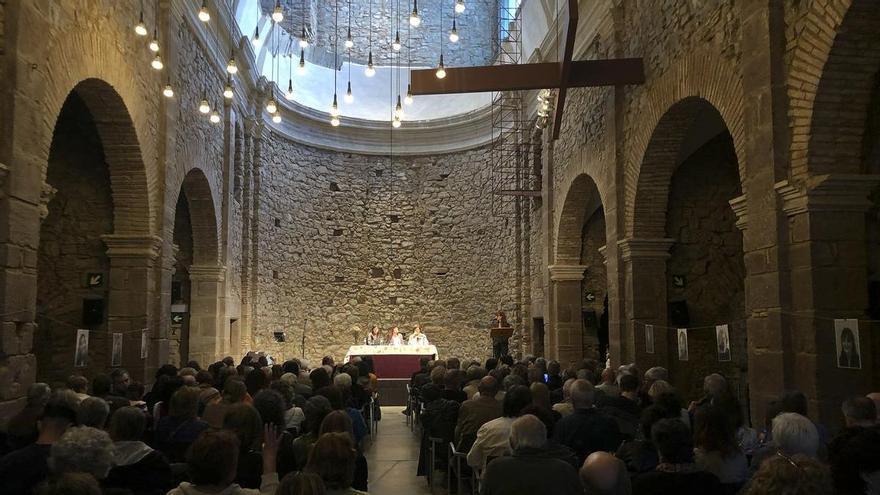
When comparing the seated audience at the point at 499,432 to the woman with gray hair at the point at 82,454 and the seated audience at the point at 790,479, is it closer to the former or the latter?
the woman with gray hair at the point at 82,454

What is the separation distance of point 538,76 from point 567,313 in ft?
18.8

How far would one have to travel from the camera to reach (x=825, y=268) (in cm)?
676

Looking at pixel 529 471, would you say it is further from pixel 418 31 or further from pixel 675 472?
pixel 418 31

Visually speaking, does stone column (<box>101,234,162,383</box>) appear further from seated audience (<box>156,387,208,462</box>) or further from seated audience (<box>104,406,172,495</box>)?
seated audience (<box>104,406,172,495</box>)

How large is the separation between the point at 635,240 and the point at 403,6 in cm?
1419

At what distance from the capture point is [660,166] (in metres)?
10.8

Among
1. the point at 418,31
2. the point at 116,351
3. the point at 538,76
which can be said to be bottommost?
the point at 116,351

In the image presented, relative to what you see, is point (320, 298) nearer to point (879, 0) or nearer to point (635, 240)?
point (635, 240)

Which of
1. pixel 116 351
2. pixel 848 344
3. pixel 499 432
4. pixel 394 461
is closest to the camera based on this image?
pixel 499 432

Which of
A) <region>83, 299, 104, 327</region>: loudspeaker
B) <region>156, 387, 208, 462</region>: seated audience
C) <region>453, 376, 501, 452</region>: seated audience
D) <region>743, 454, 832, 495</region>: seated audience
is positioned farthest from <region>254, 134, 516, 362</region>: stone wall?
<region>743, 454, 832, 495</region>: seated audience

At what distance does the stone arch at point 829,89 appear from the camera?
20.8ft

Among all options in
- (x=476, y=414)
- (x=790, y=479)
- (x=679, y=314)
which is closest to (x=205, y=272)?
(x=679, y=314)

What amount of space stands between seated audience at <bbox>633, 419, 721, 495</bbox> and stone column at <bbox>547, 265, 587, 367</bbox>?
1146cm

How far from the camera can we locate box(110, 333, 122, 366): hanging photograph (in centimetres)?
1018
